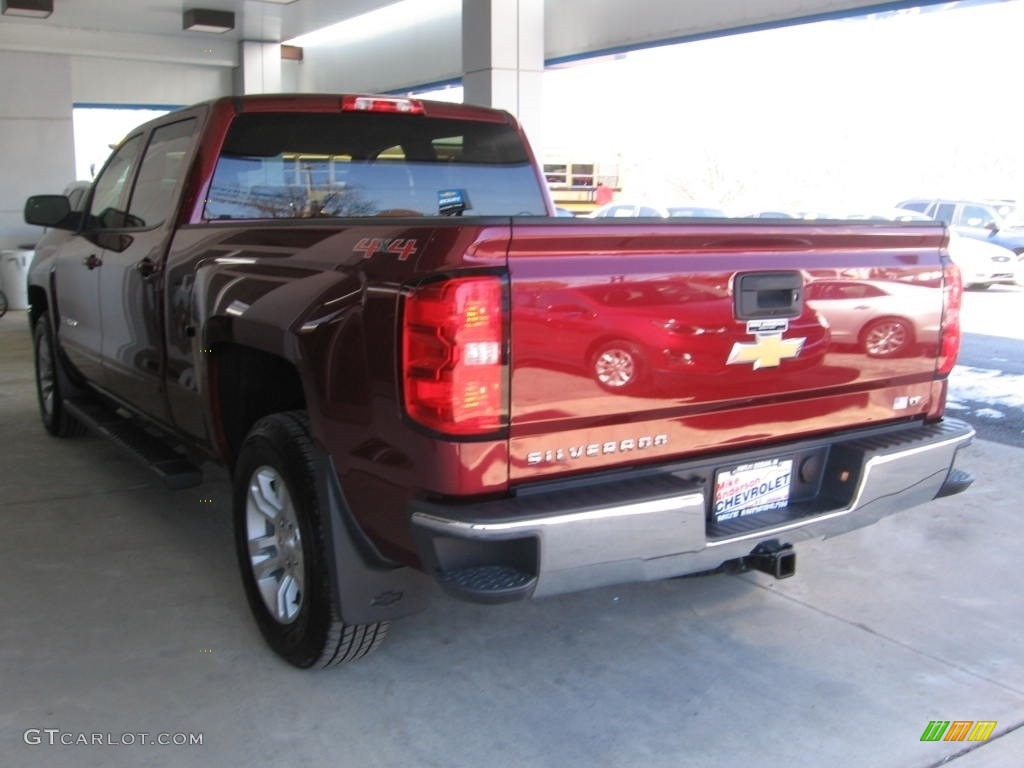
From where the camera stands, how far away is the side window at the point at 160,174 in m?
4.35

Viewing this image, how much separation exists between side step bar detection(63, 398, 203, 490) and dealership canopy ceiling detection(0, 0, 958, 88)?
23.0ft

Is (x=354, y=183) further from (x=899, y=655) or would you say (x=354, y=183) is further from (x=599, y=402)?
(x=899, y=655)

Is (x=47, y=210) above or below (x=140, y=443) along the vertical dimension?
above

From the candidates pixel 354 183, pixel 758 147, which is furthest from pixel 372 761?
pixel 758 147

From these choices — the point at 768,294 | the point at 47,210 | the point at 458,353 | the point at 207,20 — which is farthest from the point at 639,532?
the point at 207,20

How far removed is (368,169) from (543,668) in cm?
234

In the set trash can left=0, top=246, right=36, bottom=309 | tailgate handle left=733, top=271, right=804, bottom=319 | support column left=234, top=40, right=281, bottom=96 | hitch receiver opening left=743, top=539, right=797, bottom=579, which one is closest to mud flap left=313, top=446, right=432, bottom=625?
hitch receiver opening left=743, top=539, right=797, bottom=579

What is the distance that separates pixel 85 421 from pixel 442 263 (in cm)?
371

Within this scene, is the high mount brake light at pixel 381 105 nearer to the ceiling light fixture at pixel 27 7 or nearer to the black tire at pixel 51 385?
the black tire at pixel 51 385

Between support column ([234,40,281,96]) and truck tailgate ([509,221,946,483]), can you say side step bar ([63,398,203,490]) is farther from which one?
support column ([234,40,281,96])

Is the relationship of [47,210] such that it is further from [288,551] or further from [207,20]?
[207,20]

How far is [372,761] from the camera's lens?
2.87 m

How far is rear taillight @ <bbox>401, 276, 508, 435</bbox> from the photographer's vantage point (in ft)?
8.20

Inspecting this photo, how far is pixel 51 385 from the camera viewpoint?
21.3 ft
